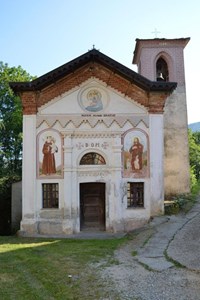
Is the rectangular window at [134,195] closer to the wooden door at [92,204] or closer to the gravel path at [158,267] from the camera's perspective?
the wooden door at [92,204]

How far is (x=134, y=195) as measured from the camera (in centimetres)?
1684

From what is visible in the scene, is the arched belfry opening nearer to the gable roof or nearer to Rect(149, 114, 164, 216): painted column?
the gable roof

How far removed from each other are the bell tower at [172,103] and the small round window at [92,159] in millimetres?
5775

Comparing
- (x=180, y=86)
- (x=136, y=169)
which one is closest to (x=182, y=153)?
(x=180, y=86)

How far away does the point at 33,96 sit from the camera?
17.1 meters

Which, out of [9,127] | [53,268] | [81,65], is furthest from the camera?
[9,127]

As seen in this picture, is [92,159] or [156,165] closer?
[156,165]

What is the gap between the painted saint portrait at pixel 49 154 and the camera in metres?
16.8

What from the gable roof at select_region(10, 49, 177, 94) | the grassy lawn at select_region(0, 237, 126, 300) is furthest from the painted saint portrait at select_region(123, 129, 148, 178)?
the grassy lawn at select_region(0, 237, 126, 300)

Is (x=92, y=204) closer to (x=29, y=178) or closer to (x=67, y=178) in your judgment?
(x=67, y=178)

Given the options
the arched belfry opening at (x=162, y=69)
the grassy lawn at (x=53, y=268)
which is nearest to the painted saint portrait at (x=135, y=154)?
the grassy lawn at (x=53, y=268)

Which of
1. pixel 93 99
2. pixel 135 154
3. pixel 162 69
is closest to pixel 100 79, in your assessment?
pixel 93 99

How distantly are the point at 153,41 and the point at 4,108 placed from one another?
14.5 metres

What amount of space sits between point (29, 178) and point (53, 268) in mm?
7504
